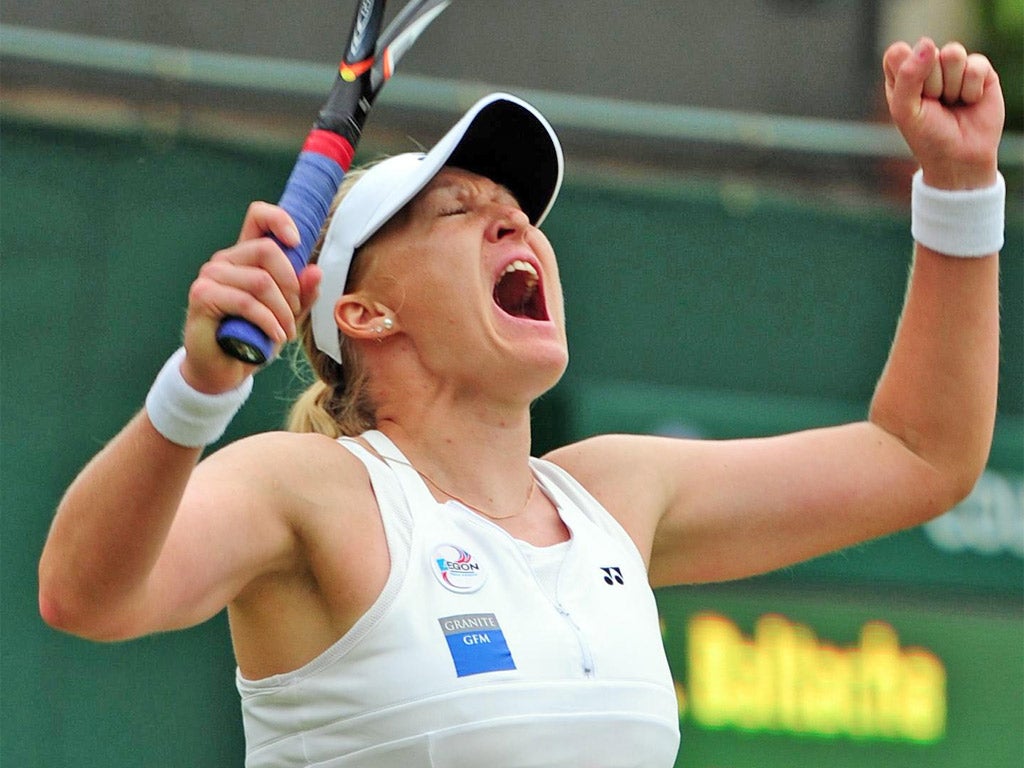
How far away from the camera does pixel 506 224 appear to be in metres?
2.88

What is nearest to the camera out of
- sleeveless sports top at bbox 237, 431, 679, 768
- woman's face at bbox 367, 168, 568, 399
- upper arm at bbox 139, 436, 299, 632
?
upper arm at bbox 139, 436, 299, 632

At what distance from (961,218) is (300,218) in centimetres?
125

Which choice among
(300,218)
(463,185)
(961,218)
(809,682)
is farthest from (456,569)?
(809,682)

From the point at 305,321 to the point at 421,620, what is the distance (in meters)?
0.81

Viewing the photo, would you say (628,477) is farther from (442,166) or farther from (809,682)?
(809,682)

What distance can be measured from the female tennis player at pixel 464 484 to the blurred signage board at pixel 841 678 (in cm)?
173

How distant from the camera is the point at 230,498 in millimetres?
2357

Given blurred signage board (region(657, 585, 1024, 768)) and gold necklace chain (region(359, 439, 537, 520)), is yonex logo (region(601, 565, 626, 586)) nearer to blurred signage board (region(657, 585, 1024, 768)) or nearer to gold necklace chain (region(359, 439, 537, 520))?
gold necklace chain (region(359, 439, 537, 520))

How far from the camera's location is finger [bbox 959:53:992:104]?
284 centimetres

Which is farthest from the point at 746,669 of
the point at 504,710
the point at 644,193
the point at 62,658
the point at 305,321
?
the point at 504,710

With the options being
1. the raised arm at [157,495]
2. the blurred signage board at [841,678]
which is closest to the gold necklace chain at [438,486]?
the raised arm at [157,495]

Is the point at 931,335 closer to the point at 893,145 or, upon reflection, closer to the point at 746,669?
the point at 746,669

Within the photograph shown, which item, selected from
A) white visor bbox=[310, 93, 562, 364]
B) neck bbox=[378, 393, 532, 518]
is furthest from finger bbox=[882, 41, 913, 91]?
neck bbox=[378, 393, 532, 518]

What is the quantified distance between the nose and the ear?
21 centimetres
